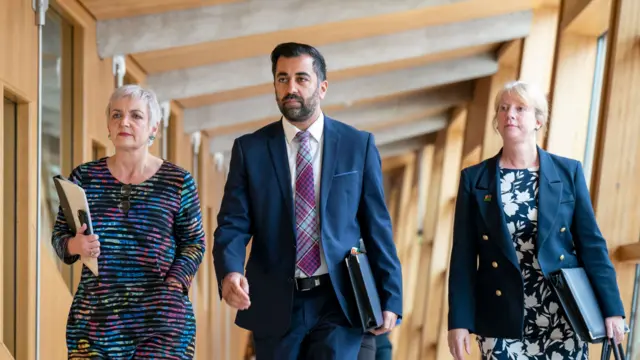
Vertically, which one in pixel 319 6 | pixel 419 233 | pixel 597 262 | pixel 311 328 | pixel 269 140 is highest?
pixel 319 6

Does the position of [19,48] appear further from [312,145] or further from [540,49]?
[540,49]

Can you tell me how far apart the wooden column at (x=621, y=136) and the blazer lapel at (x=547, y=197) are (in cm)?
248

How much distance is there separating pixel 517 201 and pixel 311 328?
0.98 meters

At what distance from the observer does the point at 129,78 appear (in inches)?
416

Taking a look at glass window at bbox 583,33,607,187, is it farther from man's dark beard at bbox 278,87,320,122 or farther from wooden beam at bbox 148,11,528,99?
man's dark beard at bbox 278,87,320,122

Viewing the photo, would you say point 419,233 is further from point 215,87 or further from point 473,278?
point 473,278

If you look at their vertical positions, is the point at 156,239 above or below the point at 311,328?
above

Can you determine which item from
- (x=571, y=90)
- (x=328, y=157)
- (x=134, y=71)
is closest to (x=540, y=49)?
(x=571, y=90)

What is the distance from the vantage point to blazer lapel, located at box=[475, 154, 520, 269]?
12.9 feet

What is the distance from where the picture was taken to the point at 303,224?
368 cm

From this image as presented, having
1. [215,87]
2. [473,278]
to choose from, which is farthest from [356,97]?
[473,278]

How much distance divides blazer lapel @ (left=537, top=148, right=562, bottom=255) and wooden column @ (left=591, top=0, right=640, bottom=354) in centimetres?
248

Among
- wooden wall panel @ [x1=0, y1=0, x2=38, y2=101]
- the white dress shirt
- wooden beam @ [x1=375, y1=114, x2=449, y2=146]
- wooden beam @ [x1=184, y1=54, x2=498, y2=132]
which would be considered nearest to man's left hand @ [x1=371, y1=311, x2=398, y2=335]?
the white dress shirt

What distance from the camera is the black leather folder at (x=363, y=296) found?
11.7 feet
